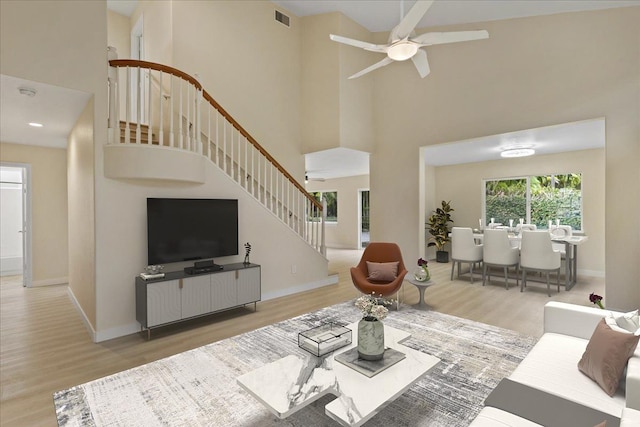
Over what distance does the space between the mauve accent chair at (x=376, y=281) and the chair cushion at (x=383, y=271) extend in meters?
0.06

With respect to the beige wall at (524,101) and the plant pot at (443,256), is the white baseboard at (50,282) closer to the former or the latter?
the beige wall at (524,101)

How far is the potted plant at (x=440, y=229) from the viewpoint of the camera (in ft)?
27.4

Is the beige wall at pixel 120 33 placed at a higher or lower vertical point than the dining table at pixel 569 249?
higher

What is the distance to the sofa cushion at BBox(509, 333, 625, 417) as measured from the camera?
1.68 metres

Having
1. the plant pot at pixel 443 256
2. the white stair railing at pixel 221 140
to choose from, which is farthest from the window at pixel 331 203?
the white stair railing at pixel 221 140

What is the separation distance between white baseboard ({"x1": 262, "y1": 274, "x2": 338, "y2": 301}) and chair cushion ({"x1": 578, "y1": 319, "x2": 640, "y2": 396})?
4.02 metres

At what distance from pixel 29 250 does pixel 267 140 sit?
4885 millimetres

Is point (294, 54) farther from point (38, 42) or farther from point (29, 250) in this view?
point (29, 250)

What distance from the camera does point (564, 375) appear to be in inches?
74.9

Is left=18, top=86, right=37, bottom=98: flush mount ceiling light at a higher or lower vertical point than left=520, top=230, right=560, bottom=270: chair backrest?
higher

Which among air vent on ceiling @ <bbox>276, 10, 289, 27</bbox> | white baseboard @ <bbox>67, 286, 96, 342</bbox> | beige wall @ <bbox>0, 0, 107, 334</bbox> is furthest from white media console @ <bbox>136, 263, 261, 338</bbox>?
air vent on ceiling @ <bbox>276, 10, 289, 27</bbox>

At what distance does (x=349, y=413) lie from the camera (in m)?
1.64

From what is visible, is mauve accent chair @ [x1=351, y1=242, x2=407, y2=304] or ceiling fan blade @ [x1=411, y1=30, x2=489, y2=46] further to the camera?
mauve accent chair @ [x1=351, y1=242, x2=407, y2=304]

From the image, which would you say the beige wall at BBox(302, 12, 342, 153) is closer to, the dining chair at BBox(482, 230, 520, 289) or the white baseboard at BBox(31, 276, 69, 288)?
the dining chair at BBox(482, 230, 520, 289)
